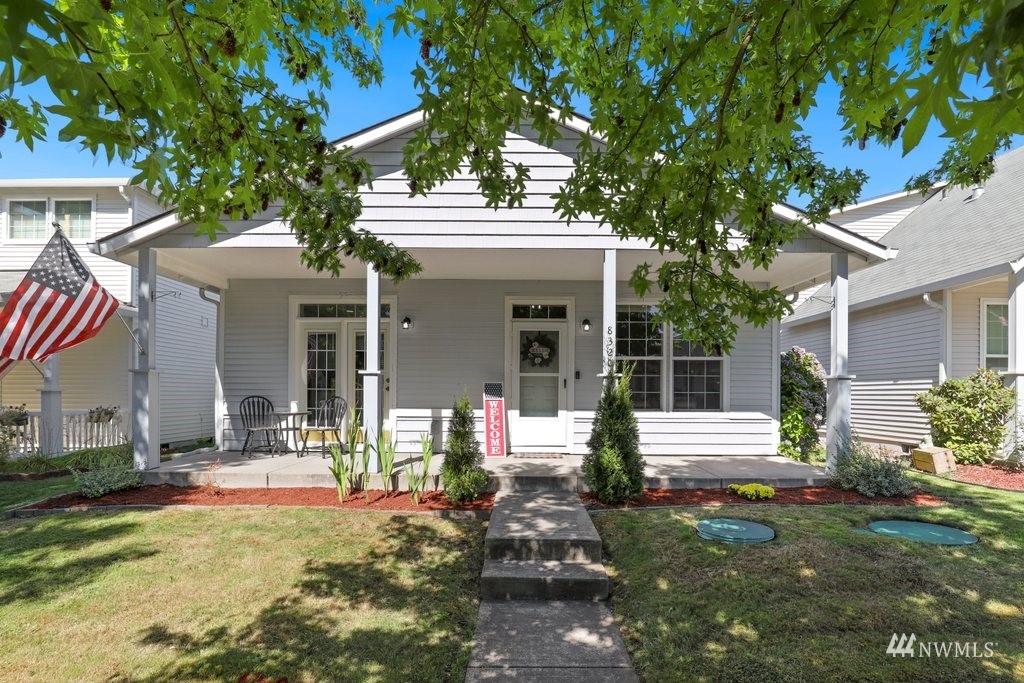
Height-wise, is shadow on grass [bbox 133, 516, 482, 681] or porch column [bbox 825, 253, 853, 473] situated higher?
porch column [bbox 825, 253, 853, 473]

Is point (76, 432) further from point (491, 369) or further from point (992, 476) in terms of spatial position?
point (992, 476)

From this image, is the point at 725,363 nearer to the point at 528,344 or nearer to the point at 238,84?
the point at 528,344

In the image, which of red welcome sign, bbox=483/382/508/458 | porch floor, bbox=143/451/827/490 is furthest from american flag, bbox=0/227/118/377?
red welcome sign, bbox=483/382/508/458

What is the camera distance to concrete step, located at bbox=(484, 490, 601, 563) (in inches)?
164

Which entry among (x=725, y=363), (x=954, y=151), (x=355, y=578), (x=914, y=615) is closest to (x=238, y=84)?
(x=355, y=578)

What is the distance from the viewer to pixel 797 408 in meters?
8.26

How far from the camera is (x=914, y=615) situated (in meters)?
3.12

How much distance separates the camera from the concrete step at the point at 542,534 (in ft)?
13.7

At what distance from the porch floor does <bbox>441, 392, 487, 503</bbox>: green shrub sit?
1.74ft

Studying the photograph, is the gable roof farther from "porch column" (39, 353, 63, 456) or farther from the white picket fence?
"porch column" (39, 353, 63, 456)

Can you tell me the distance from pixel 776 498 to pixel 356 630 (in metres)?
4.57

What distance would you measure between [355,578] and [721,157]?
3.80 m

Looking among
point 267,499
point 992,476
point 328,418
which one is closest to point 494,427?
point 328,418

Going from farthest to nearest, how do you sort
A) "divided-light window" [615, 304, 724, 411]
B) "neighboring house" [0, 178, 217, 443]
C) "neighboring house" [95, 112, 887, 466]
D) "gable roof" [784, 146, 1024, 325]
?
"neighboring house" [0, 178, 217, 443] < "gable roof" [784, 146, 1024, 325] < "divided-light window" [615, 304, 724, 411] < "neighboring house" [95, 112, 887, 466]
